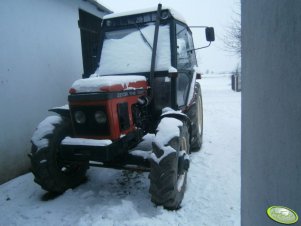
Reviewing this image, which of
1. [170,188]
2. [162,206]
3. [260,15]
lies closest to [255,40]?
[260,15]

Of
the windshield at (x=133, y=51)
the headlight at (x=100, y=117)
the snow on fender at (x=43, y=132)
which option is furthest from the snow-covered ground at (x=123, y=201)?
the windshield at (x=133, y=51)

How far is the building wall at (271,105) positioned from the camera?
3.76ft

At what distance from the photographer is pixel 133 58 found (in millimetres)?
4023

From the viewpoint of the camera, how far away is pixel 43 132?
3.35 meters

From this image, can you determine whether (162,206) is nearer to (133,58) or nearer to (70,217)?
(70,217)

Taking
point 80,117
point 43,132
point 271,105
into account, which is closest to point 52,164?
point 43,132

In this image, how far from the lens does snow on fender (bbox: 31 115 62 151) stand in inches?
129

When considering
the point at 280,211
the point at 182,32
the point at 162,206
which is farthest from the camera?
the point at 182,32

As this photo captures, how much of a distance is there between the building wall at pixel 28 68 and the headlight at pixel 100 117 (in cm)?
186

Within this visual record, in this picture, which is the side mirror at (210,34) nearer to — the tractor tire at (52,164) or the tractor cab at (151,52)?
the tractor cab at (151,52)

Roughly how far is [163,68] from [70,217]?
2.21m

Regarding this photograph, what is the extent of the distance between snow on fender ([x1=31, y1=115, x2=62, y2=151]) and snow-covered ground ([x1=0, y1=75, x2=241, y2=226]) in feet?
2.38

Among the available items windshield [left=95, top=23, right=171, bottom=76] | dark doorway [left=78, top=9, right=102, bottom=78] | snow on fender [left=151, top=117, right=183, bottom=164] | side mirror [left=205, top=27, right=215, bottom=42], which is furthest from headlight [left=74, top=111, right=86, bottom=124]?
dark doorway [left=78, top=9, right=102, bottom=78]

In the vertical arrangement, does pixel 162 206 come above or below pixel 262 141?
below
